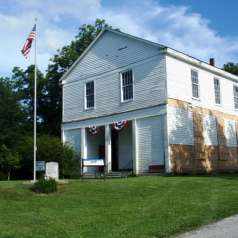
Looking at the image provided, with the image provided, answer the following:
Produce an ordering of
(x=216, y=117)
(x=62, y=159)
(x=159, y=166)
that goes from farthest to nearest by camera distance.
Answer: (x=216, y=117)
(x=62, y=159)
(x=159, y=166)

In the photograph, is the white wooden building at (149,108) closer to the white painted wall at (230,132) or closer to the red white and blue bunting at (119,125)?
the white painted wall at (230,132)

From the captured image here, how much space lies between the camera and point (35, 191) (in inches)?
730

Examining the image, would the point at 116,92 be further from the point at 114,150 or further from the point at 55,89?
the point at 55,89

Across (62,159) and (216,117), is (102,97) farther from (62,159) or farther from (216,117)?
(216,117)

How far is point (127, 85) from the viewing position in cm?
3102

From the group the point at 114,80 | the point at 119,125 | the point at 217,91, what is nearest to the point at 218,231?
the point at 119,125

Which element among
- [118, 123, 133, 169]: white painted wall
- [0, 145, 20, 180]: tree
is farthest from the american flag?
[118, 123, 133, 169]: white painted wall

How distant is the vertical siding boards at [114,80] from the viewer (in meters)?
29.1

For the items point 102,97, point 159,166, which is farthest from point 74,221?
point 102,97

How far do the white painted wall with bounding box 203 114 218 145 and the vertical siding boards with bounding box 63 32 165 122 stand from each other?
4578 mm

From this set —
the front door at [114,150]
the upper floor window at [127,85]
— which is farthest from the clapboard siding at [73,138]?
the upper floor window at [127,85]

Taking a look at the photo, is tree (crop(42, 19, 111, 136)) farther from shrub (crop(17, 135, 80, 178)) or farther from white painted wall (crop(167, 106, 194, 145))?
white painted wall (crop(167, 106, 194, 145))

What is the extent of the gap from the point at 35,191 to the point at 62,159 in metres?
12.3

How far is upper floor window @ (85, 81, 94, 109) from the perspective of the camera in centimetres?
3384
